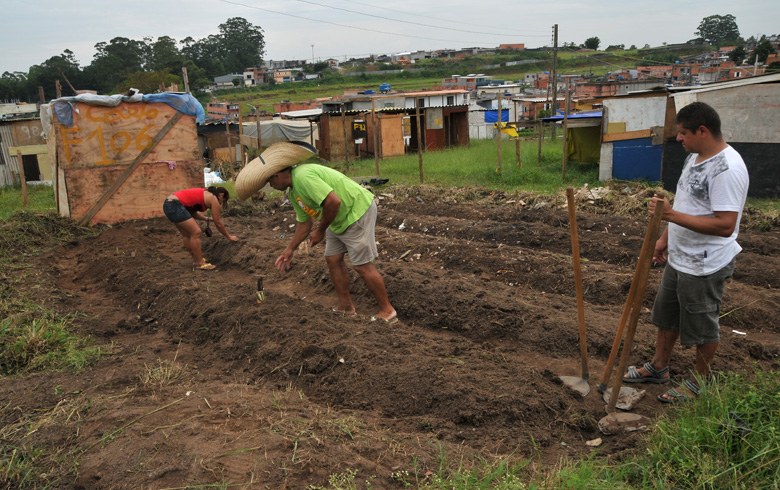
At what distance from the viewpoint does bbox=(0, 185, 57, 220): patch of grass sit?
12869mm

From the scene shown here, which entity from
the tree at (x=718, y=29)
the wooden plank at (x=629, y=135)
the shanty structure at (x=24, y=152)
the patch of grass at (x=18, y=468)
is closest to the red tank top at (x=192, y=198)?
the patch of grass at (x=18, y=468)

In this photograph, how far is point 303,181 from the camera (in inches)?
198

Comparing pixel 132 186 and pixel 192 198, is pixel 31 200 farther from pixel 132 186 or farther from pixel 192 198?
pixel 192 198

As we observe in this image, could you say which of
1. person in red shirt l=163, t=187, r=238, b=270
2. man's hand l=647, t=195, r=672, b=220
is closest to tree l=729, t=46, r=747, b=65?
person in red shirt l=163, t=187, r=238, b=270

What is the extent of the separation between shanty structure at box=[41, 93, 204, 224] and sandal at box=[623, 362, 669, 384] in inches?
348

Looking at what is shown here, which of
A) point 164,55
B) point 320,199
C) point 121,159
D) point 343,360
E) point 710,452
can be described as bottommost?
point 343,360

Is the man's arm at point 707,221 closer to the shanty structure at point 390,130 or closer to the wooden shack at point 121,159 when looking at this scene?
the wooden shack at point 121,159

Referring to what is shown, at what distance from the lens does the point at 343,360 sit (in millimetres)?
4438

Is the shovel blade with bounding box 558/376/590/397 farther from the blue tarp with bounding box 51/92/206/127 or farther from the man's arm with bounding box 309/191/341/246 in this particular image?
the blue tarp with bounding box 51/92/206/127

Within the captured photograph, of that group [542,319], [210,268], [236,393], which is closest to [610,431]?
[542,319]

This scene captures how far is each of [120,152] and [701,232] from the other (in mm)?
9522

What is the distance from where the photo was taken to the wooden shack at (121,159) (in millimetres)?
9836

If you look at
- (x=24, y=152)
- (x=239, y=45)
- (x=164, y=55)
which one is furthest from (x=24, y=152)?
(x=239, y=45)

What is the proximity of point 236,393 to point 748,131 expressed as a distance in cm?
1132
